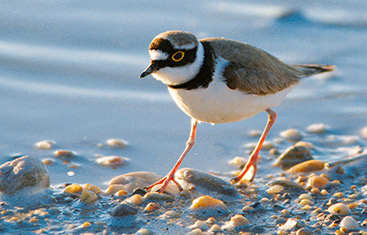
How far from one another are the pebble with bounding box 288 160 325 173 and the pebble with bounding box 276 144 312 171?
171 mm

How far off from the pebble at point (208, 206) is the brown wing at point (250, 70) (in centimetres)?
98

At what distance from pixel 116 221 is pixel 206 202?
0.72m

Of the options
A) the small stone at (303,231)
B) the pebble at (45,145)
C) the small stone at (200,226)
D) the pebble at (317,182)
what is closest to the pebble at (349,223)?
the small stone at (303,231)

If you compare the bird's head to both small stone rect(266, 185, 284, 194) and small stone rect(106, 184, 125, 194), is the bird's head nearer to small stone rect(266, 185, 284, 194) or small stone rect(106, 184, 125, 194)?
small stone rect(106, 184, 125, 194)

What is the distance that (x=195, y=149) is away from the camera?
6086mm

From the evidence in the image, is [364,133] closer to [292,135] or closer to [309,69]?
[292,135]

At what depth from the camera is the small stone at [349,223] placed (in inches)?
174

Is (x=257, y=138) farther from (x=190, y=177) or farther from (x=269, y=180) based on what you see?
(x=190, y=177)

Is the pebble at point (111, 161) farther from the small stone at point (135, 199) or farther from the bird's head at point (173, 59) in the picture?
the bird's head at point (173, 59)

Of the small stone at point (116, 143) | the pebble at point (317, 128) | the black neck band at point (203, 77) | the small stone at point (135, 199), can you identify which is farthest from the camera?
the pebble at point (317, 128)

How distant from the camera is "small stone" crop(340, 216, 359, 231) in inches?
174

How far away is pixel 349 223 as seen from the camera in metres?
4.43

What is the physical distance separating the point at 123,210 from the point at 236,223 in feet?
2.77

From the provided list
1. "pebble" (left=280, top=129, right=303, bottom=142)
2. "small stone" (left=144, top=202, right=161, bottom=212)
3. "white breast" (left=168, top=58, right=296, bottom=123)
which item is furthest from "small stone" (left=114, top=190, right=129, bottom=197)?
"pebble" (left=280, top=129, right=303, bottom=142)
